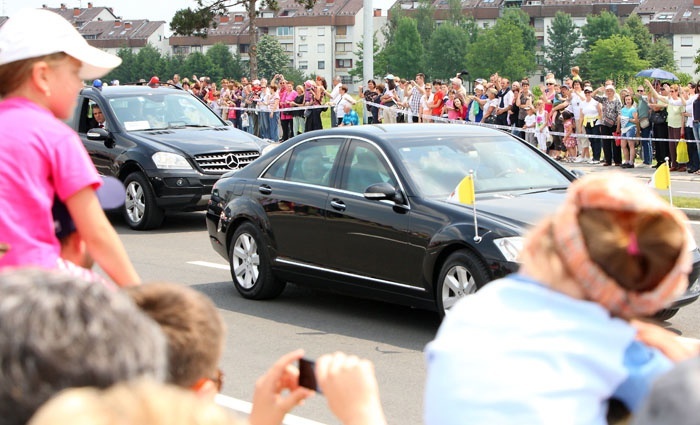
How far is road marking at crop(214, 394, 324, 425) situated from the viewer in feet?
21.2

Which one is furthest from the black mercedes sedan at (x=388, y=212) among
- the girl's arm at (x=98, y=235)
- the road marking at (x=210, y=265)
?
the girl's arm at (x=98, y=235)

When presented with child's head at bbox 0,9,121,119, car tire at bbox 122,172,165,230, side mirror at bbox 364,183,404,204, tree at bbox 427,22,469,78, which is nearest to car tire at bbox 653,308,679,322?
Result: side mirror at bbox 364,183,404,204

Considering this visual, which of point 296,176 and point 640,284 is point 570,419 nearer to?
point 640,284

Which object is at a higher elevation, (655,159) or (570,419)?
(570,419)

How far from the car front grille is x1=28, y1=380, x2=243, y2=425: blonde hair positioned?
13.8 metres

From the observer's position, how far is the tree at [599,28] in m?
175

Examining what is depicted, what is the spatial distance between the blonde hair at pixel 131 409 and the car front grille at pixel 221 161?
1378 centimetres

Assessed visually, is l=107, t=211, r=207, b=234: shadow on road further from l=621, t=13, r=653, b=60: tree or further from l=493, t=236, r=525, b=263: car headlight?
l=621, t=13, r=653, b=60: tree

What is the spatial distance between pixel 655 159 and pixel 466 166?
48.7 ft

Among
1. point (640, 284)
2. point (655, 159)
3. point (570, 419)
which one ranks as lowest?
point (655, 159)

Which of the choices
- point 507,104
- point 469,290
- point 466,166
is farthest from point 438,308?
point 507,104

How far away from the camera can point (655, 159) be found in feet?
76.2

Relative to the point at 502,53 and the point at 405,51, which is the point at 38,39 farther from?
the point at 405,51

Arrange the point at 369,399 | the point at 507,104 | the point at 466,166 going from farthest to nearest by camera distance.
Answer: the point at 507,104, the point at 466,166, the point at 369,399
